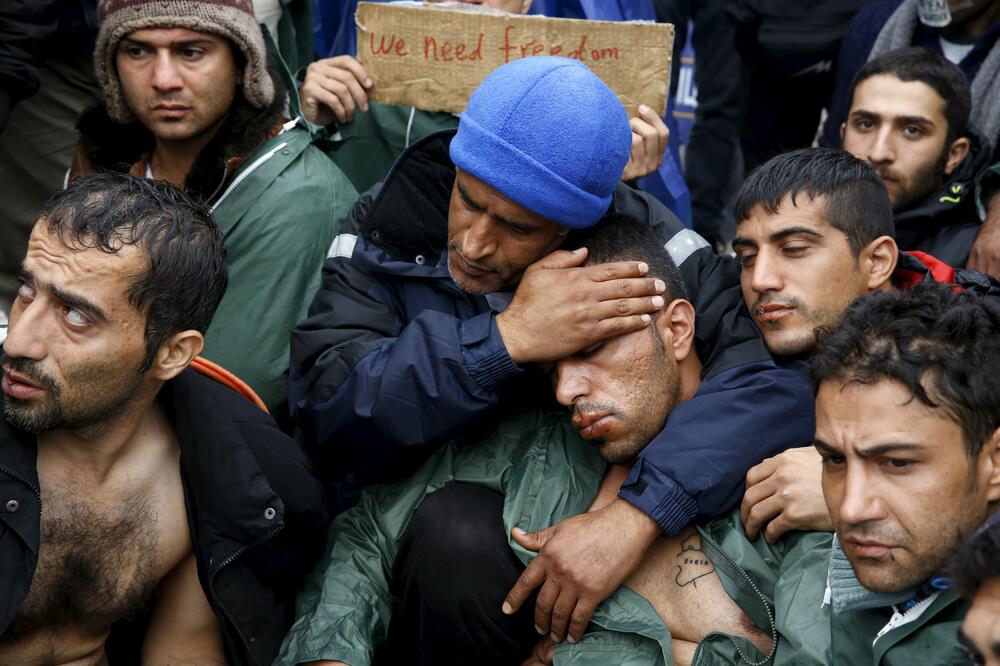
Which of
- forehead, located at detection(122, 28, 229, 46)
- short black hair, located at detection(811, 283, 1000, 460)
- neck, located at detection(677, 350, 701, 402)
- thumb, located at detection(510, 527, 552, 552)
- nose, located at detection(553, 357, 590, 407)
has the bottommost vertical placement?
thumb, located at detection(510, 527, 552, 552)

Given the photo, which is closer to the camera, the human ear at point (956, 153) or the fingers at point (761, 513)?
the fingers at point (761, 513)

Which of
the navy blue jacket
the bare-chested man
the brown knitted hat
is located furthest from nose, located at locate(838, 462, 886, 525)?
the brown knitted hat

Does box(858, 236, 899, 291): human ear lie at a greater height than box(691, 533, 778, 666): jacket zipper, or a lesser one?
greater

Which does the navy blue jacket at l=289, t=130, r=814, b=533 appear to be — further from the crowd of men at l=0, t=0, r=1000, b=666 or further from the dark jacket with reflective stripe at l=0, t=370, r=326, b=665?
the dark jacket with reflective stripe at l=0, t=370, r=326, b=665

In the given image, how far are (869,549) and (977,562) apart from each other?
0.54 metres

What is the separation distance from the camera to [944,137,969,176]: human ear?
4.88 metres

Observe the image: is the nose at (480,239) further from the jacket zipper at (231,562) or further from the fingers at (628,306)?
the jacket zipper at (231,562)

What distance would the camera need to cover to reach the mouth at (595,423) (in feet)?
12.4

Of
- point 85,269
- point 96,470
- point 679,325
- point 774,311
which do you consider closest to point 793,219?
point 774,311

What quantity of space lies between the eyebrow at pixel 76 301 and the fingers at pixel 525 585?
1.33m

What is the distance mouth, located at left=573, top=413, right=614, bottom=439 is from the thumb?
300mm

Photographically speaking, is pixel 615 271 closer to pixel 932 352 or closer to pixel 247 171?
pixel 932 352

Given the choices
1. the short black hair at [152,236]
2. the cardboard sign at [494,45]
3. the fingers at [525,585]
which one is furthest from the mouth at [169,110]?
the fingers at [525,585]

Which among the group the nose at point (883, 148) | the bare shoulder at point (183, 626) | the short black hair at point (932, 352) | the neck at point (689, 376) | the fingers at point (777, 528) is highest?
the short black hair at point (932, 352)
